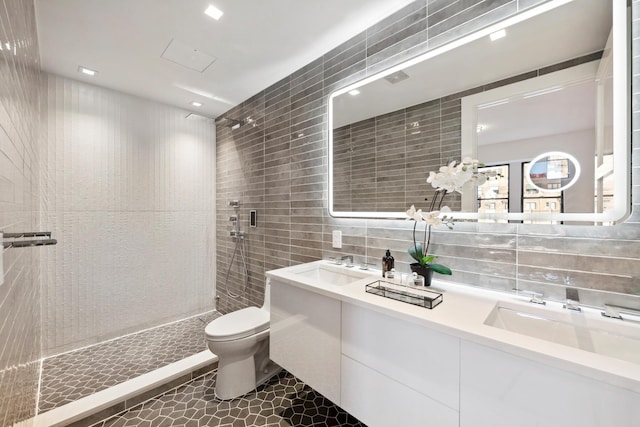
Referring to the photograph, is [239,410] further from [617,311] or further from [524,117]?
[524,117]

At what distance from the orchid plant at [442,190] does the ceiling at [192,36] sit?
3.41 feet

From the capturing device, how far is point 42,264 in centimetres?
218

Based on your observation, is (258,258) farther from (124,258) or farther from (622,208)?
(622,208)

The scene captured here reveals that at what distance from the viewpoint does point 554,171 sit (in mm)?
1071

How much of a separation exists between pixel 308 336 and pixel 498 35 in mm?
1703

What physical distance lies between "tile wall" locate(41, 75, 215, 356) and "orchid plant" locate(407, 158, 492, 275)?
8.75ft

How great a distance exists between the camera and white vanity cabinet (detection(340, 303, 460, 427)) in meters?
0.86

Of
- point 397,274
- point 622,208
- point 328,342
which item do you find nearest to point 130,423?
point 328,342

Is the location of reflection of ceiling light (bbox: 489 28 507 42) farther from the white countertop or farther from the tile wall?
the tile wall

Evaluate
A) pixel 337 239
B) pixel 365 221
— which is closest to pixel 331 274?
pixel 337 239

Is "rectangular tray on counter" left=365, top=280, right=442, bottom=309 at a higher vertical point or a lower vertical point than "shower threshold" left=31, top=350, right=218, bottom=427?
higher

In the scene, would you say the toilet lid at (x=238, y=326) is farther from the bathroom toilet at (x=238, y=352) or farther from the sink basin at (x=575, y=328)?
the sink basin at (x=575, y=328)

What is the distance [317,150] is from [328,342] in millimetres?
1371

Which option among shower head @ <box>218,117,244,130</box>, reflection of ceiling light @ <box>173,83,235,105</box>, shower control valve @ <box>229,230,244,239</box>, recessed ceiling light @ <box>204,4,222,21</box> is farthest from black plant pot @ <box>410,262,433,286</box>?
reflection of ceiling light @ <box>173,83,235,105</box>
